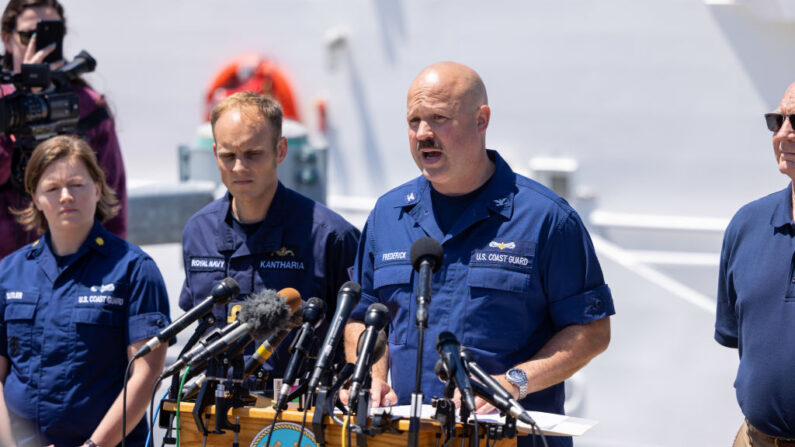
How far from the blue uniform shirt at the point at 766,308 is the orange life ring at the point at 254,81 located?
4.34m

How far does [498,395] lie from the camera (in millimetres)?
2289

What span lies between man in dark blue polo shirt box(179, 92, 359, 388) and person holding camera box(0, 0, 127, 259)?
0.95 m

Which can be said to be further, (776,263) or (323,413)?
(776,263)

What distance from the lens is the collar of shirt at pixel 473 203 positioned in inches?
119

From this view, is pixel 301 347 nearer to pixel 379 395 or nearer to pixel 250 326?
pixel 250 326

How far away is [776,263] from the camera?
9.80 ft

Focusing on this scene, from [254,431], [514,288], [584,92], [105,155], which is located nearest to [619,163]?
[584,92]

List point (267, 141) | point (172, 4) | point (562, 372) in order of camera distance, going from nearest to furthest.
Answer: point (562, 372)
point (267, 141)
point (172, 4)

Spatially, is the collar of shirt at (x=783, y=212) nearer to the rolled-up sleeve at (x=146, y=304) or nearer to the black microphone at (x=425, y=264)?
the black microphone at (x=425, y=264)

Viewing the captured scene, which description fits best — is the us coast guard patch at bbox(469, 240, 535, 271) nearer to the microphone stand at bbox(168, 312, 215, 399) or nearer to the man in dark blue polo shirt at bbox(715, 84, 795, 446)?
the man in dark blue polo shirt at bbox(715, 84, 795, 446)

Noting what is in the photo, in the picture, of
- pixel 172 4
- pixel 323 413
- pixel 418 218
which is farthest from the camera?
pixel 172 4

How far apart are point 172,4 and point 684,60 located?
3517 millimetres

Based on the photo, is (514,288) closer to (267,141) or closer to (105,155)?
(267,141)

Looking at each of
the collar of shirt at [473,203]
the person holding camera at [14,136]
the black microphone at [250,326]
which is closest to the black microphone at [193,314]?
the black microphone at [250,326]
